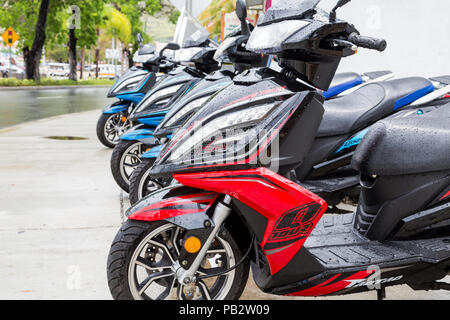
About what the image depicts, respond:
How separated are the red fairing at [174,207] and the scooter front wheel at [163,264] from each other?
5cm

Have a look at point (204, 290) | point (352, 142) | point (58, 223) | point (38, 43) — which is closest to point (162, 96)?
point (58, 223)

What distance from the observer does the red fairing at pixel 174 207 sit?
2430 mm

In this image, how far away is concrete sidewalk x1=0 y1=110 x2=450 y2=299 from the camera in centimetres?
318

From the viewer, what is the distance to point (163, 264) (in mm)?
2568

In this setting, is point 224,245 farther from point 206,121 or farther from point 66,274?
point 66,274

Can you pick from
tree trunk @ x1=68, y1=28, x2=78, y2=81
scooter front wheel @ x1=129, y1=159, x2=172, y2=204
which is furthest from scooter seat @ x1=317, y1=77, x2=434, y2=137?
tree trunk @ x1=68, y1=28, x2=78, y2=81

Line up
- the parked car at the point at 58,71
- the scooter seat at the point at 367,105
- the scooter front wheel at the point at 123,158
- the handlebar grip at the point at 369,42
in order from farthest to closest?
the parked car at the point at 58,71 < the scooter front wheel at the point at 123,158 < the scooter seat at the point at 367,105 < the handlebar grip at the point at 369,42

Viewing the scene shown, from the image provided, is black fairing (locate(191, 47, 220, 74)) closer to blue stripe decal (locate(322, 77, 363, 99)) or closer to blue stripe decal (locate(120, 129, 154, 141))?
blue stripe decal (locate(120, 129, 154, 141))

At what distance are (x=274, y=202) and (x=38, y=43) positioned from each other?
28.5 meters

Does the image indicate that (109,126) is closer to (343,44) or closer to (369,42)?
(343,44)

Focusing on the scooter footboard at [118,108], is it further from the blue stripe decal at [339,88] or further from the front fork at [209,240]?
the front fork at [209,240]

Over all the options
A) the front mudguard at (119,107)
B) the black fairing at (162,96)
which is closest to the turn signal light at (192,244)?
the black fairing at (162,96)
